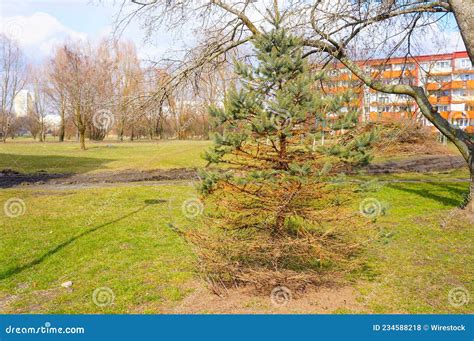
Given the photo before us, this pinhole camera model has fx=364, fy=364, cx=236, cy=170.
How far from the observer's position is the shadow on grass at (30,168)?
1807 cm

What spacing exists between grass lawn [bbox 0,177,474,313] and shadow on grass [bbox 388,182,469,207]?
234 millimetres

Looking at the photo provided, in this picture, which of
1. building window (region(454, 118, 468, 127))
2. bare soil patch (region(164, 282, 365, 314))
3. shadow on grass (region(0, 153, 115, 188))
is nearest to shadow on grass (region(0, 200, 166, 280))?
bare soil patch (region(164, 282, 365, 314))

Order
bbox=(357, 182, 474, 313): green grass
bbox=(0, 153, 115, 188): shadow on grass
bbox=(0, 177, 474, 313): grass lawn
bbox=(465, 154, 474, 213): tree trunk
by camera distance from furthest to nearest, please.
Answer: bbox=(0, 153, 115, 188): shadow on grass < bbox=(465, 154, 474, 213): tree trunk < bbox=(0, 177, 474, 313): grass lawn < bbox=(357, 182, 474, 313): green grass

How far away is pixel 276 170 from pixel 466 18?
585cm

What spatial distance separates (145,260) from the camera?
21.7ft

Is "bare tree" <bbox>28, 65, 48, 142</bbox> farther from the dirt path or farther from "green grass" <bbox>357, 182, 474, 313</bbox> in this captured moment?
"green grass" <bbox>357, 182, 474, 313</bbox>

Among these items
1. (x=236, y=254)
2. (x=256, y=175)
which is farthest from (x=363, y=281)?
(x=256, y=175)

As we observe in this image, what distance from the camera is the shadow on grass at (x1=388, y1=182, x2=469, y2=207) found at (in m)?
11.3

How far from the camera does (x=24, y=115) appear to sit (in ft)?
112

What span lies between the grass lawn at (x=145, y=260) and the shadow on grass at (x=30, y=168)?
7.76m

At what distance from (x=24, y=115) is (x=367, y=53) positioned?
110ft

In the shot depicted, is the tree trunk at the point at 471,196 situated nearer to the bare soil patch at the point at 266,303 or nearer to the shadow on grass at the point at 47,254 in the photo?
the bare soil patch at the point at 266,303

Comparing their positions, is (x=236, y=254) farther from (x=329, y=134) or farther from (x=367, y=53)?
(x=367, y=53)

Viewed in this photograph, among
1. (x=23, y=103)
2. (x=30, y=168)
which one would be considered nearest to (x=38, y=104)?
(x=23, y=103)
